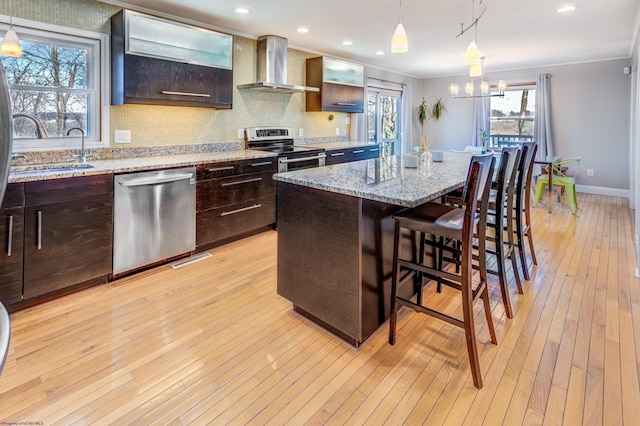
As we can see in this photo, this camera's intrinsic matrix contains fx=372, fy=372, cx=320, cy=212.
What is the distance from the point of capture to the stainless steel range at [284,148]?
426 cm

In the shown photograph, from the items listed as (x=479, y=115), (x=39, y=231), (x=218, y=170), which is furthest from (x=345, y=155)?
(x=479, y=115)

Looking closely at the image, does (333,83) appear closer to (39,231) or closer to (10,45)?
(10,45)

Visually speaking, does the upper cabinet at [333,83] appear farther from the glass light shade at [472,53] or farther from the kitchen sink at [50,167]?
the kitchen sink at [50,167]

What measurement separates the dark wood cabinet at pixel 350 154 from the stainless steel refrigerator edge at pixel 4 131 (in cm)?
448

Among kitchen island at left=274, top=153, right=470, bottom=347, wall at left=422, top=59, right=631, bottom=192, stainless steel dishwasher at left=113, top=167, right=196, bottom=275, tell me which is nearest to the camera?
kitchen island at left=274, top=153, right=470, bottom=347

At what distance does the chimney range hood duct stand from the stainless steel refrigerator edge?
4.08 meters

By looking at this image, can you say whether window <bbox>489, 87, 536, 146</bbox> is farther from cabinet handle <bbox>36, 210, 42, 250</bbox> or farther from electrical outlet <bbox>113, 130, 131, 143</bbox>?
cabinet handle <bbox>36, 210, 42, 250</bbox>

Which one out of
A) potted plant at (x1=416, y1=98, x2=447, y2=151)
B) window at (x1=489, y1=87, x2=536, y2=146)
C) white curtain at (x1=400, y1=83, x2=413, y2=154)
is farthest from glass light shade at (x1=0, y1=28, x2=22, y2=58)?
window at (x1=489, y1=87, x2=536, y2=146)

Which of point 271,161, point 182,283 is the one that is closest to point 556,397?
point 182,283

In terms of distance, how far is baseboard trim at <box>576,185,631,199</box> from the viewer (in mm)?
6328

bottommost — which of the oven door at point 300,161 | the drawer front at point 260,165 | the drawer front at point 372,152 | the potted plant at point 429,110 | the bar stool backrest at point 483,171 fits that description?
the bar stool backrest at point 483,171

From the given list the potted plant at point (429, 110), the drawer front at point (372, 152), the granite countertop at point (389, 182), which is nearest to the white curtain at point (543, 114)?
the potted plant at point (429, 110)

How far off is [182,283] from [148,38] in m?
2.13

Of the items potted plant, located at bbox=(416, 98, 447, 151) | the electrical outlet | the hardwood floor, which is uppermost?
potted plant, located at bbox=(416, 98, 447, 151)
